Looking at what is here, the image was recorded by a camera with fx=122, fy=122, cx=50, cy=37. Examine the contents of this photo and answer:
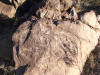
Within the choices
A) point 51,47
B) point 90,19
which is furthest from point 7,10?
point 90,19

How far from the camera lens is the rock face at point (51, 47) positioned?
4238mm

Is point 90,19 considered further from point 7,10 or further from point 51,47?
point 7,10

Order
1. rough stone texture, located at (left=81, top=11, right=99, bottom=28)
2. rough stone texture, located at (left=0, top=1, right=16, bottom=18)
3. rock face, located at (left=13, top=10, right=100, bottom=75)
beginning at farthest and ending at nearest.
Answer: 1. rough stone texture, located at (left=0, top=1, right=16, bottom=18)
2. rough stone texture, located at (left=81, top=11, right=99, bottom=28)
3. rock face, located at (left=13, top=10, right=100, bottom=75)

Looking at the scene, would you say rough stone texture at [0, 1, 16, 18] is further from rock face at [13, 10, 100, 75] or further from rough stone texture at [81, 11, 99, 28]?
rough stone texture at [81, 11, 99, 28]

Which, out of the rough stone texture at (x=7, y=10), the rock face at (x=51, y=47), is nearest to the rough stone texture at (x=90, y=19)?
the rock face at (x=51, y=47)

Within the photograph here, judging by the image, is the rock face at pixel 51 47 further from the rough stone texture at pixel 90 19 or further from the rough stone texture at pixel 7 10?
the rough stone texture at pixel 7 10

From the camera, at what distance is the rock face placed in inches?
167

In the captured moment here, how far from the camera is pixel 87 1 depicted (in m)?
5.51

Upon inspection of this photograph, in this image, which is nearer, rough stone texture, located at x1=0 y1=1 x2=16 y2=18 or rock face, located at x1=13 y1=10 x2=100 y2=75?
rock face, located at x1=13 y1=10 x2=100 y2=75

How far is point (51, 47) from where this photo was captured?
4391 mm

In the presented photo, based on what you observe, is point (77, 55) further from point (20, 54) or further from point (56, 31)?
point (20, 54)

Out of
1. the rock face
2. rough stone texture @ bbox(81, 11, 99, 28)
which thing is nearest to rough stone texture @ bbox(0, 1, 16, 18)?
the rock face

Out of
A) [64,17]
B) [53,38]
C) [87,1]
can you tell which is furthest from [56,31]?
[87,1]

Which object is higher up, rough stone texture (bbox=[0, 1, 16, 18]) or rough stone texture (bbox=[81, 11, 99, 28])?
rough stone texture (bbox=[0, 1, 16, 18])
